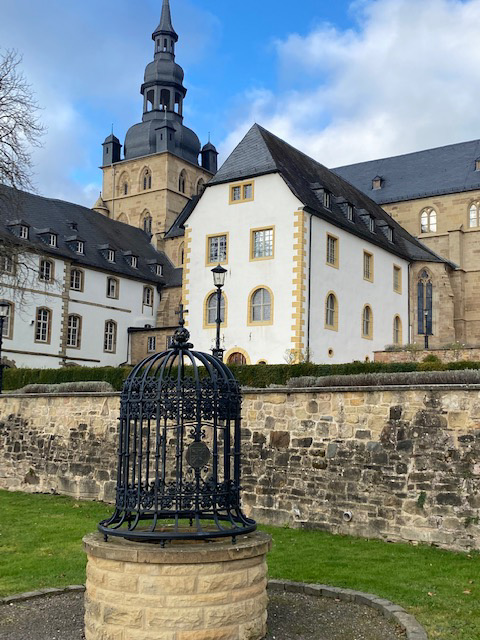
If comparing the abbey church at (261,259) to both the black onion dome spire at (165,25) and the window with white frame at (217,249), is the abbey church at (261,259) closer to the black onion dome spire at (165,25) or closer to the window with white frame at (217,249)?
the window with white frame at (217,249)

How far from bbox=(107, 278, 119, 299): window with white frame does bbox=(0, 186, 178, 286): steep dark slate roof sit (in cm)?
63

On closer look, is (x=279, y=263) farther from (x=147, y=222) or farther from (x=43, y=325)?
(x=147, y=222)

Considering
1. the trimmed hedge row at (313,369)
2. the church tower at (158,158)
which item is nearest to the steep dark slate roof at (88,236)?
the church tower at (158,158)

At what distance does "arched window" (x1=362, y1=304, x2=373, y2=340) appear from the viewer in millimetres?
34188

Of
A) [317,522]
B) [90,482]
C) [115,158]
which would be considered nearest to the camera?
[317,522]

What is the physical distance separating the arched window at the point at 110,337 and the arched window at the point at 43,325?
15.3ft

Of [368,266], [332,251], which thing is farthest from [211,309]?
[368,266]

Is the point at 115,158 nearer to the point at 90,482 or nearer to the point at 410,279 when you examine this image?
the point at 410,279

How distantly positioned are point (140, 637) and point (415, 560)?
5387 mm

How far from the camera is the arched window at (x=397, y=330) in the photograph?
38000 mm

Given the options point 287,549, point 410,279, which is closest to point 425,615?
point 287,549

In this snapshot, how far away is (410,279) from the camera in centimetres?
4084

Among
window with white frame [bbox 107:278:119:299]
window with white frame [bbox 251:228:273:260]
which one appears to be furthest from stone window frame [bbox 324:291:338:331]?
window with white frame [bbox 107:278:119:299]

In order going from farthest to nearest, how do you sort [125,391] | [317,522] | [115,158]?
[115,158] < [317,522] < [125,391]
